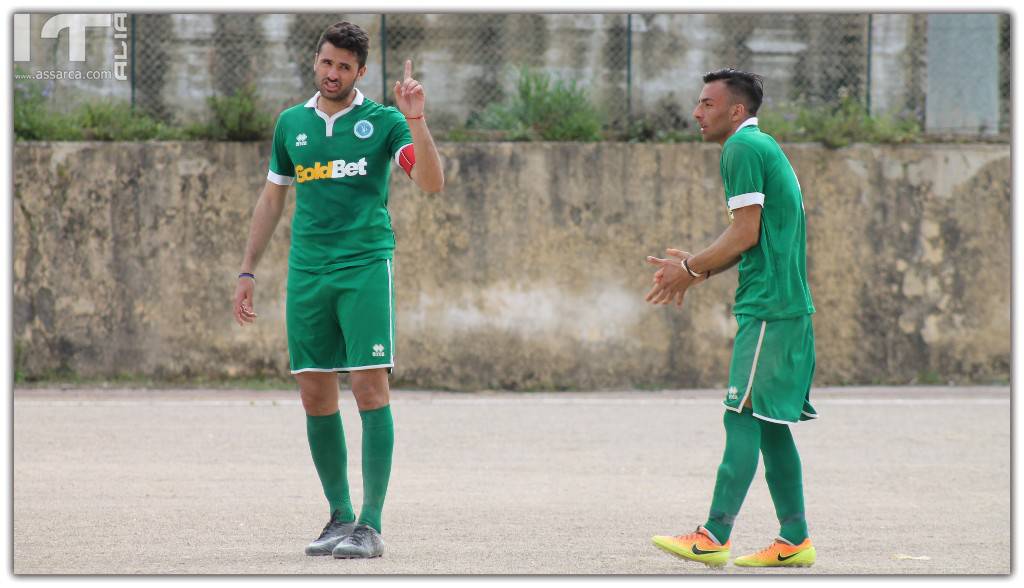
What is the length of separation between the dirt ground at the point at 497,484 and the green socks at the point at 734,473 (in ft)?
0.57

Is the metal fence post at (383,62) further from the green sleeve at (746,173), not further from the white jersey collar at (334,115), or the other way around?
the green sleeve at (746,173)

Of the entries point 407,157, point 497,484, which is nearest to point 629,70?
point 497,484

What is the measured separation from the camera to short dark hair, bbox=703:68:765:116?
5418 millimetres

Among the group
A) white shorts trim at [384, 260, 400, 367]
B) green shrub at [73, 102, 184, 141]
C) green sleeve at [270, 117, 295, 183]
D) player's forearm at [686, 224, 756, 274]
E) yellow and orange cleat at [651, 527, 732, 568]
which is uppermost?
green shrub at [73, 102, 184, 141]

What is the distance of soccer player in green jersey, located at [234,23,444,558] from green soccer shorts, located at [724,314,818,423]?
1311mm

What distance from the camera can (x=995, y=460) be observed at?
9.53m

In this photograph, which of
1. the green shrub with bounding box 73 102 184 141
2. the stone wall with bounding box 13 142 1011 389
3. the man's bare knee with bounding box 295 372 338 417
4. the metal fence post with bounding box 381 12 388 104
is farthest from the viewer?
the metal fence post with bounding box 381 12 388 104

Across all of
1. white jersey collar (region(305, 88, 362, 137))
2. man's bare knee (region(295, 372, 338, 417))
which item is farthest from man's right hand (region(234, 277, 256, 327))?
white jersey collar (region(305, 88, 362, 137))

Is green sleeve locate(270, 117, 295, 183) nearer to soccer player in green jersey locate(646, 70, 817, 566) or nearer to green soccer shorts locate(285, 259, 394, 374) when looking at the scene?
green soccer shorts locate(285, 259, 394, 374)

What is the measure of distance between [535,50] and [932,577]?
38.5 ft

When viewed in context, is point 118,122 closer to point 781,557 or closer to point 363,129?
point 363,129

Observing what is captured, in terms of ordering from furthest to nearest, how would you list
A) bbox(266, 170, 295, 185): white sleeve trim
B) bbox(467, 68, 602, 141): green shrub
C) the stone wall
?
bbox(467, 68, 602, 141): green shrub → the stone wall → bbox(266, 170, 295, 185): white sleeve trim

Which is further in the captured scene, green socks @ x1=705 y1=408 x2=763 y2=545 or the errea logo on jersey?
the errea logo on jersey

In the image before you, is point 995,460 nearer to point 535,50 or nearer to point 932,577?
point 932,577
